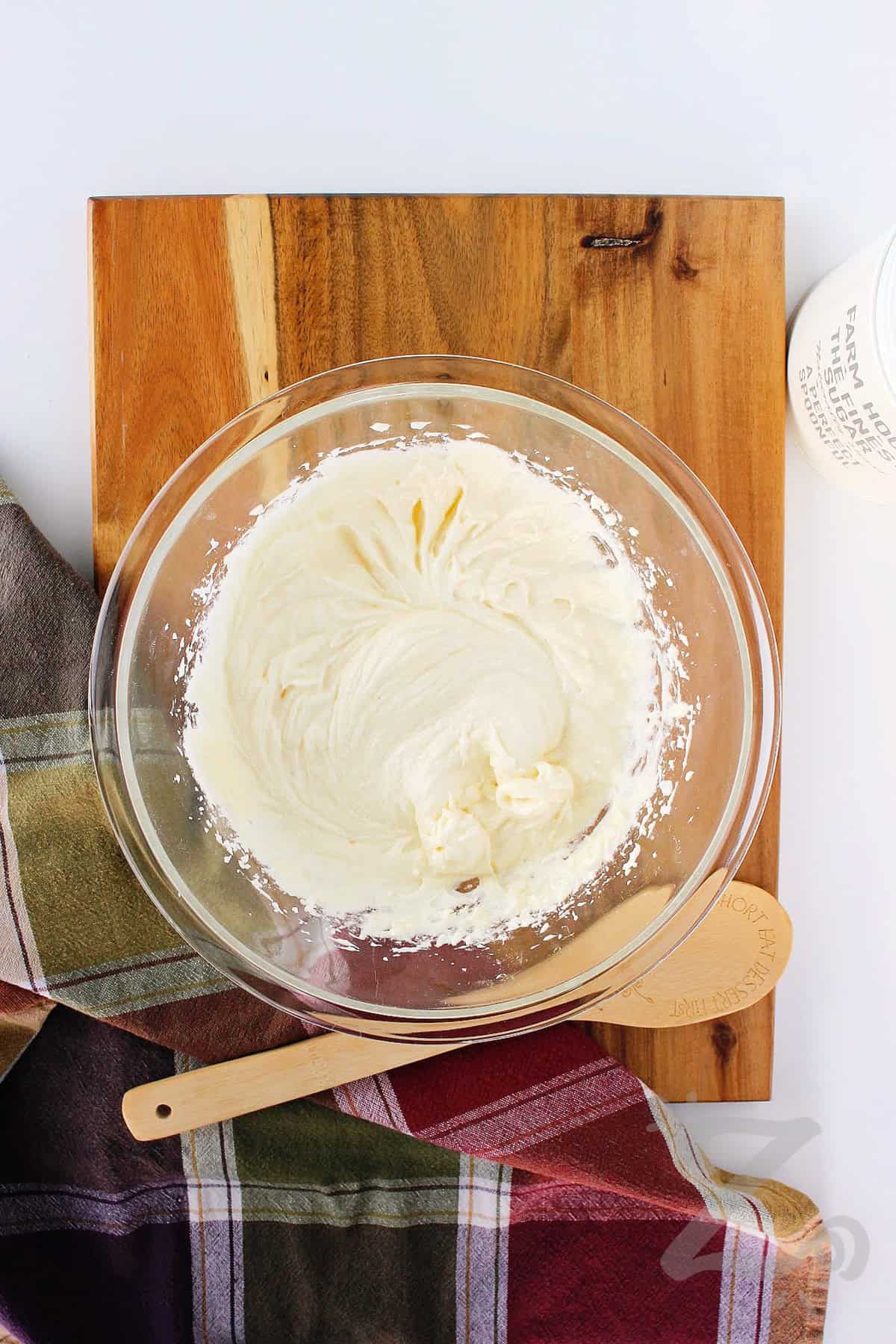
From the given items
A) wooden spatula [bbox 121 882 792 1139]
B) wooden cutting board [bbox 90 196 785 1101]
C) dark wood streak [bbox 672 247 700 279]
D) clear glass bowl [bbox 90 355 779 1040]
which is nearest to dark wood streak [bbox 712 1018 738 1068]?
wooden spatula [bbox 121 882 792 1139]

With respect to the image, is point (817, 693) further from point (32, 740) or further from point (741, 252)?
point (32, 740)

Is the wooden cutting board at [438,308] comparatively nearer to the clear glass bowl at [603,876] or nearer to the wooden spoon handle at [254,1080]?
the clear glass bowl at [603,876]

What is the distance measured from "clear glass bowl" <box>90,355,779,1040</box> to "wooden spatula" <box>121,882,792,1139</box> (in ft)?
0.27

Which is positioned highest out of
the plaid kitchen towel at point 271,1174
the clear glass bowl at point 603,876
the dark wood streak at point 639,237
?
the dark wood streak at point 639,237

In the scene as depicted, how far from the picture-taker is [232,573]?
728 mm

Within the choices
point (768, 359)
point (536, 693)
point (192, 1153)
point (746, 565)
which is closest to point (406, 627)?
point (536, 693)

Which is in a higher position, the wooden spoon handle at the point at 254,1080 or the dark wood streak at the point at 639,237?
the dark wood streak at the point at 639,237

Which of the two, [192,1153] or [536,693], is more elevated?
[536,693]

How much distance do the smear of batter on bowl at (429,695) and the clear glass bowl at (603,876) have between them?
0.08 ft

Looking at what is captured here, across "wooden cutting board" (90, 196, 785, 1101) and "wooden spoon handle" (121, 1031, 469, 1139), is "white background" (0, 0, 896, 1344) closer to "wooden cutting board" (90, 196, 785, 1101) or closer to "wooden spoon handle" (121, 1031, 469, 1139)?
"wooden cutting board" (90, 196, 785, 1101)

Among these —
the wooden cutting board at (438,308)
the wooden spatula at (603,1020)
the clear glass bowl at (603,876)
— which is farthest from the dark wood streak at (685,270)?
the wooden spatula at (603,1020)

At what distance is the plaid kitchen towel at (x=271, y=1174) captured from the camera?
81 cm

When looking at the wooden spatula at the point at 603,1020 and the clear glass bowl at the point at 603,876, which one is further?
the wooden spatula at the point at 603,1020

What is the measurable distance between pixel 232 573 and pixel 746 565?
1.29 ft
